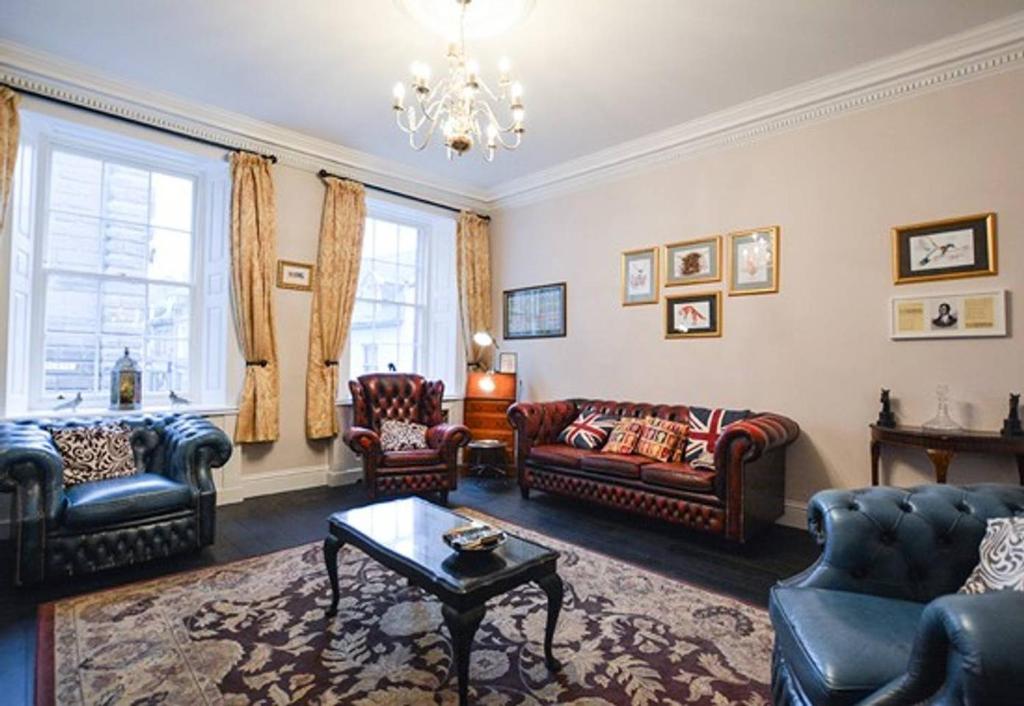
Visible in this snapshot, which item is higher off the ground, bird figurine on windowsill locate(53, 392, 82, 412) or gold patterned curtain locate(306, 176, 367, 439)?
gold patterned curtain locate(306, 176, 367, 439)

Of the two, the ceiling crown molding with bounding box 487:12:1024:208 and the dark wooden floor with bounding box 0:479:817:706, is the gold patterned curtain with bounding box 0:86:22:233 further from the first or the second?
the ceiling crown molding with bounding box 487:12:1024:208

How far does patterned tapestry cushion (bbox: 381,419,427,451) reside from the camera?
441 centimetres

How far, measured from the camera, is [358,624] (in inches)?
91.6

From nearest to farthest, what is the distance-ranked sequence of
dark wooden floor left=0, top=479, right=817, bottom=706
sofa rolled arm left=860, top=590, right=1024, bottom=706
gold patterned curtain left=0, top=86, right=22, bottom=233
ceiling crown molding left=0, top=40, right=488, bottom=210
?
sofa rolled arm left=860, top=590, right=1024, bottom=706
dark wooden floor left=0, top=479, right=817, bottom=706
gold patterned curtain left=0, top=86, right=22, bottom=233
ceiling crown molding left=0, top=40, right=488, bottom=210

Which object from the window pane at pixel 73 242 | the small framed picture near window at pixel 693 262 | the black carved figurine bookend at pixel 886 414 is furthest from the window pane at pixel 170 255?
the black carved figurine bookend at pixel 886 414

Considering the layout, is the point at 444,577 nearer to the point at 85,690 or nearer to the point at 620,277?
the point at 85,690

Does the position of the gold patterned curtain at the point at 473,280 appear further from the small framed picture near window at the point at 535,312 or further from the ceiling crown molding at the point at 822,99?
the ceiling crown molding at the point at 822,99

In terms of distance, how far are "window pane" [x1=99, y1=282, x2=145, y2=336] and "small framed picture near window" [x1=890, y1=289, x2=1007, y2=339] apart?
5486mm

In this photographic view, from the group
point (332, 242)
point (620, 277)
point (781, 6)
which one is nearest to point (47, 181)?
point (332, 242)

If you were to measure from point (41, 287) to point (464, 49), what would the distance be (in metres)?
3.39

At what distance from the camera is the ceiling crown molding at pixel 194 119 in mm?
3379

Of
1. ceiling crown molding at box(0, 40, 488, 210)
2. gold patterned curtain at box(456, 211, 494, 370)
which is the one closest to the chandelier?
ceiling crown molding at box(0, 40, 488, 210)

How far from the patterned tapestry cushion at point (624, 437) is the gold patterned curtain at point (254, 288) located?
9.14 feet

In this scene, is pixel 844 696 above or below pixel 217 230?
below
